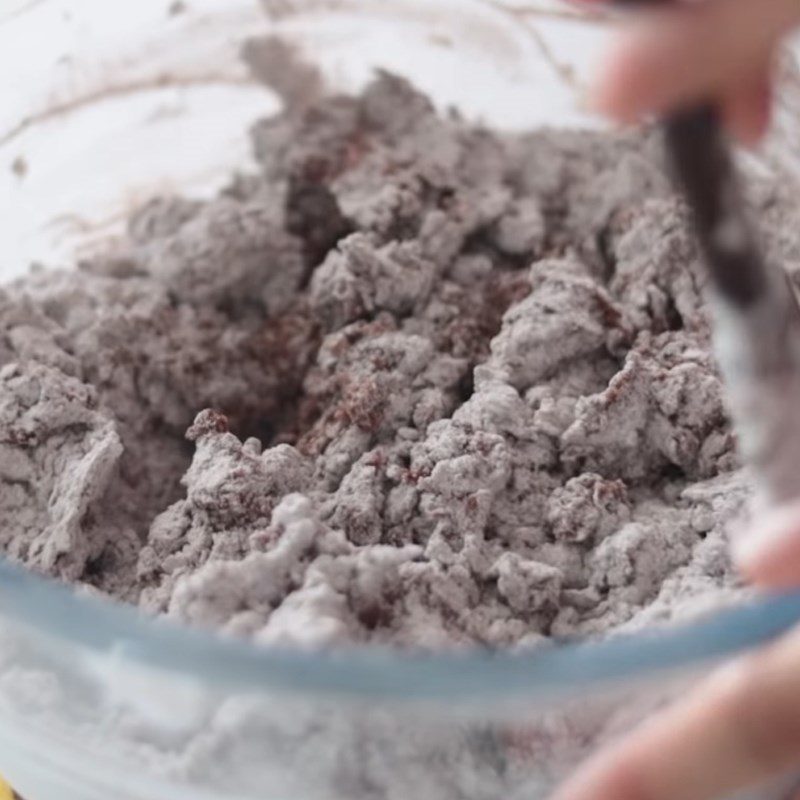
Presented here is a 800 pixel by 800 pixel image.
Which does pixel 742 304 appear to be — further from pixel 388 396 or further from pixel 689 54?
pixel 388 396

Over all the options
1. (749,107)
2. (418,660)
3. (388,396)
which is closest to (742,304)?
(749,107)

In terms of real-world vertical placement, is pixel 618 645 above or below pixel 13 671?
above

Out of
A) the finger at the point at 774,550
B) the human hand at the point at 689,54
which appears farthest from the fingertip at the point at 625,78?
the finger at the point at 774,550

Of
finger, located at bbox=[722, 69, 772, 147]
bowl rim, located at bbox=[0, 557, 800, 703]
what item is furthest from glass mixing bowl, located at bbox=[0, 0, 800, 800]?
finger, located at bbox=[722, 69, 772, 147]

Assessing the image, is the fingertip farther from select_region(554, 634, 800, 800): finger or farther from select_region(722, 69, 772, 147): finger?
select_region(554, 634, 800, 800): finger

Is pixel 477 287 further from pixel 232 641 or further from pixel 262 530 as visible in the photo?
pixel 232 641

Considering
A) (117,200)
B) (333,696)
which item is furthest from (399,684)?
(117,200)
